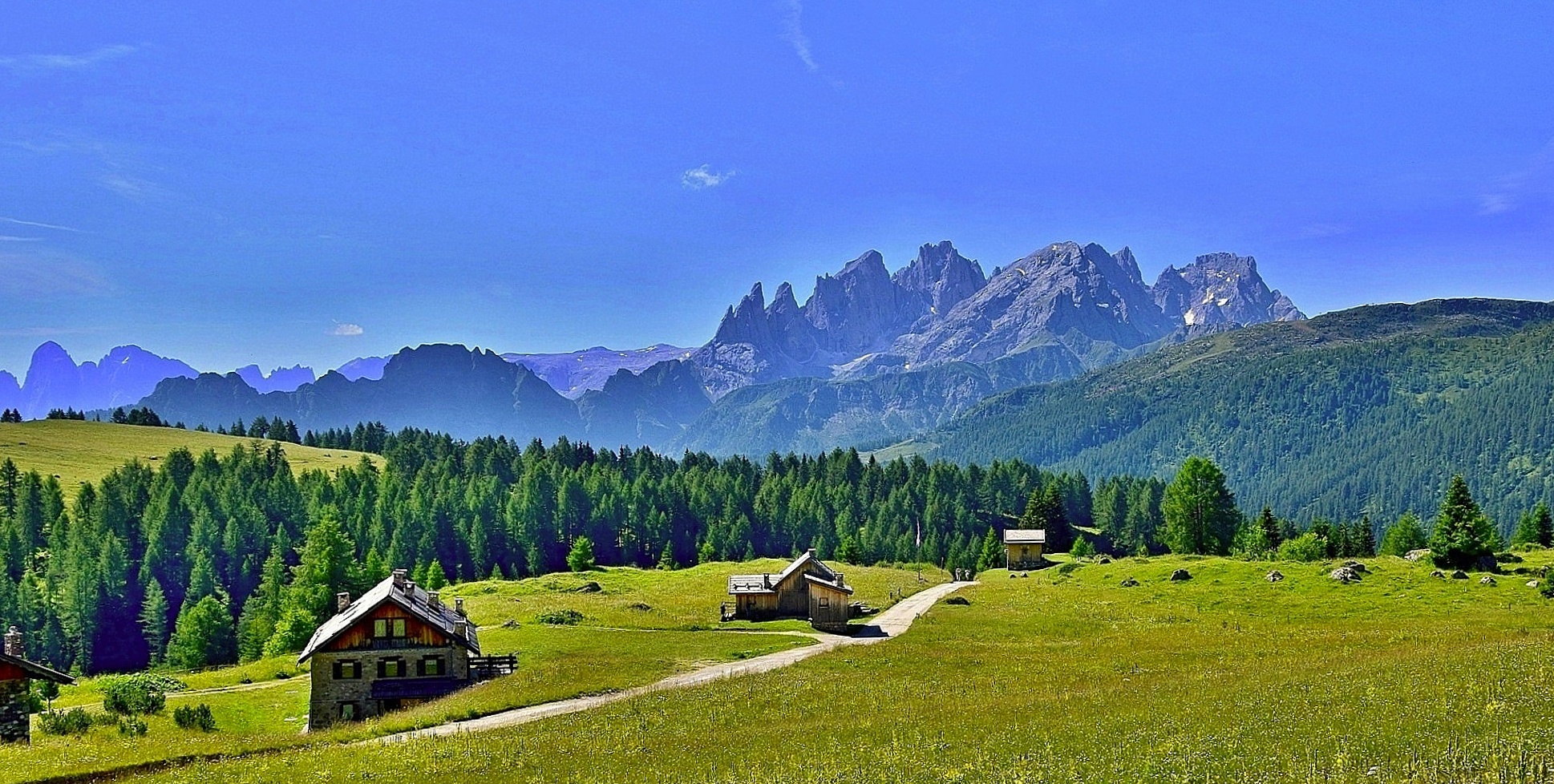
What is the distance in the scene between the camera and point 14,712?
143ft

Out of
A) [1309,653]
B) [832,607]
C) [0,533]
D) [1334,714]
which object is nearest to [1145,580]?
[832,607]

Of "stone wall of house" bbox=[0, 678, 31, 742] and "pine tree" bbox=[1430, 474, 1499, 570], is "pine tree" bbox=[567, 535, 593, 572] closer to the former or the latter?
"stone wall of house" bbox=[0, 678, 31, 742]

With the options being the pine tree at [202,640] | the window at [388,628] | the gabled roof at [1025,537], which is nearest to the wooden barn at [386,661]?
the window at [388,628]

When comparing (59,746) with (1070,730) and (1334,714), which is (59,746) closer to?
(1070,730)

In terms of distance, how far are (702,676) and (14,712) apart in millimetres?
33516

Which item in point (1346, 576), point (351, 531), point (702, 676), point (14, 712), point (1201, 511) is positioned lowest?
point (702, 676)

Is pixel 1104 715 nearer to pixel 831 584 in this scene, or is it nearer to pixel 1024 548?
pixel 831 584

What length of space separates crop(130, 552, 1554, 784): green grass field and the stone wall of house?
41.7ft

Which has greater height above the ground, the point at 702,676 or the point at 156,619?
the point at 156,619

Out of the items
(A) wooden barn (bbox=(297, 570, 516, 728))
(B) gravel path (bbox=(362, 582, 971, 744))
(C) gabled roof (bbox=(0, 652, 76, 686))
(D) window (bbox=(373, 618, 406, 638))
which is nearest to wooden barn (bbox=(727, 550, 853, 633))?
(B) gravel path (bbox=(362, 582, 971, 744))

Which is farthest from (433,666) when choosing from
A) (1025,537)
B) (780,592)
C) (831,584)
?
(1025,537)

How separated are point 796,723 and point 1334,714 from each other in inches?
772

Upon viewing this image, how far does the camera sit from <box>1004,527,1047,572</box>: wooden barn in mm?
143625

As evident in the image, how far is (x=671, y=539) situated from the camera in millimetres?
168375
